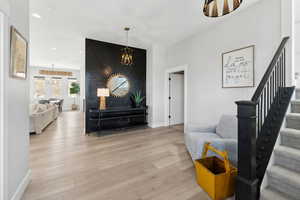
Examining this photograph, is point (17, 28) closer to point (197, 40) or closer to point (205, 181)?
point (205, 181)

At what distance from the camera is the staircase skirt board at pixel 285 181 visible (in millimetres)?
1344

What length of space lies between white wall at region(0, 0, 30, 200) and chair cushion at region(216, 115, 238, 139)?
9.93 ft

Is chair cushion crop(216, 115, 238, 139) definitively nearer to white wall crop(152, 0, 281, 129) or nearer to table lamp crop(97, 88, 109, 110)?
white wall crop(152, 0, 281, 129)

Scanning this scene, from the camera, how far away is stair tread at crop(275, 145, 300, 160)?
1.50 meters

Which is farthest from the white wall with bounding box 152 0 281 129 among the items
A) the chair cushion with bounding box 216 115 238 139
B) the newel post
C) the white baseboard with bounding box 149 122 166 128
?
the newel post

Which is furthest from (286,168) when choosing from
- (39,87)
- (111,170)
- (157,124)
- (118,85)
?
(39,87)

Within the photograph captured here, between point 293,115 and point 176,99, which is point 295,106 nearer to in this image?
point 293,115

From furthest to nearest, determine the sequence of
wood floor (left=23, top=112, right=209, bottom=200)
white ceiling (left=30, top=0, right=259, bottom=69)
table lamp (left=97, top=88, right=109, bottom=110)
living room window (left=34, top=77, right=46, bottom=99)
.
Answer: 1. living room window (left=34, top=77, right=46, bottom=99)
2. table lamp (left=97, top=88, right=109, bottom=110)
3. white ceiling (left=30, top=0, right=259, bottom=69)
4. wood floor (left=23, top=112, right=209, bottom=200)

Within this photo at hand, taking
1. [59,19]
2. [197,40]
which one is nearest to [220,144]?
[197,40]

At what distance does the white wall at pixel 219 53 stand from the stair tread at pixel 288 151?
4.42ft

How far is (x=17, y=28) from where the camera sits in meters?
1.63

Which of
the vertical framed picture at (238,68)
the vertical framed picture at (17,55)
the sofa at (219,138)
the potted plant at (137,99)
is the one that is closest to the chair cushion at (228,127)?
the sofa at (219,138)

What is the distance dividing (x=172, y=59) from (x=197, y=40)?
1181mm

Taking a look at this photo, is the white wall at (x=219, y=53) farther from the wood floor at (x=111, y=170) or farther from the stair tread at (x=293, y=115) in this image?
the wood floor at (x=111, y=170)
